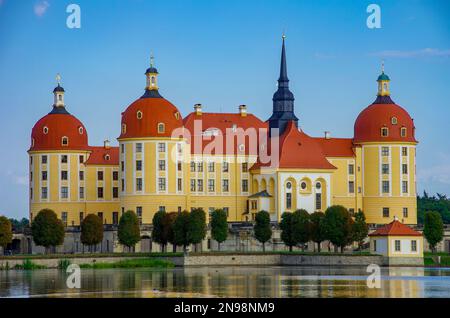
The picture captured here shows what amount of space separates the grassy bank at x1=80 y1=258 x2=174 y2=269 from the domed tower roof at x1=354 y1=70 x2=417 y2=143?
Result: 30663 millimetres

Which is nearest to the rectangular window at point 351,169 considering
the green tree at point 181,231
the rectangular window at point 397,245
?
the rectangular window at point 397,245

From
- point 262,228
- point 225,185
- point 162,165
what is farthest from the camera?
point 225,185

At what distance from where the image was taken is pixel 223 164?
135500 millimetres

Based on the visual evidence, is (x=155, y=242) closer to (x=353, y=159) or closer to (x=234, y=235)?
(x=234, y=235)

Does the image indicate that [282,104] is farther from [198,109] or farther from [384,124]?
[384,124]

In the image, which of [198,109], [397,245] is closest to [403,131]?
[198,109]

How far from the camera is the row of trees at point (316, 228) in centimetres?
11700

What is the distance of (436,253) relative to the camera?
121m

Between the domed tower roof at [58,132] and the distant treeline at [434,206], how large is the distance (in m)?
37.7

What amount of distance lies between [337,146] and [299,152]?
6891 millimetres

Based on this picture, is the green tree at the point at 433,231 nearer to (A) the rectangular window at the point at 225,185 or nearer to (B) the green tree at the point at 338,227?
(B) the green tree at the point at 338,227
